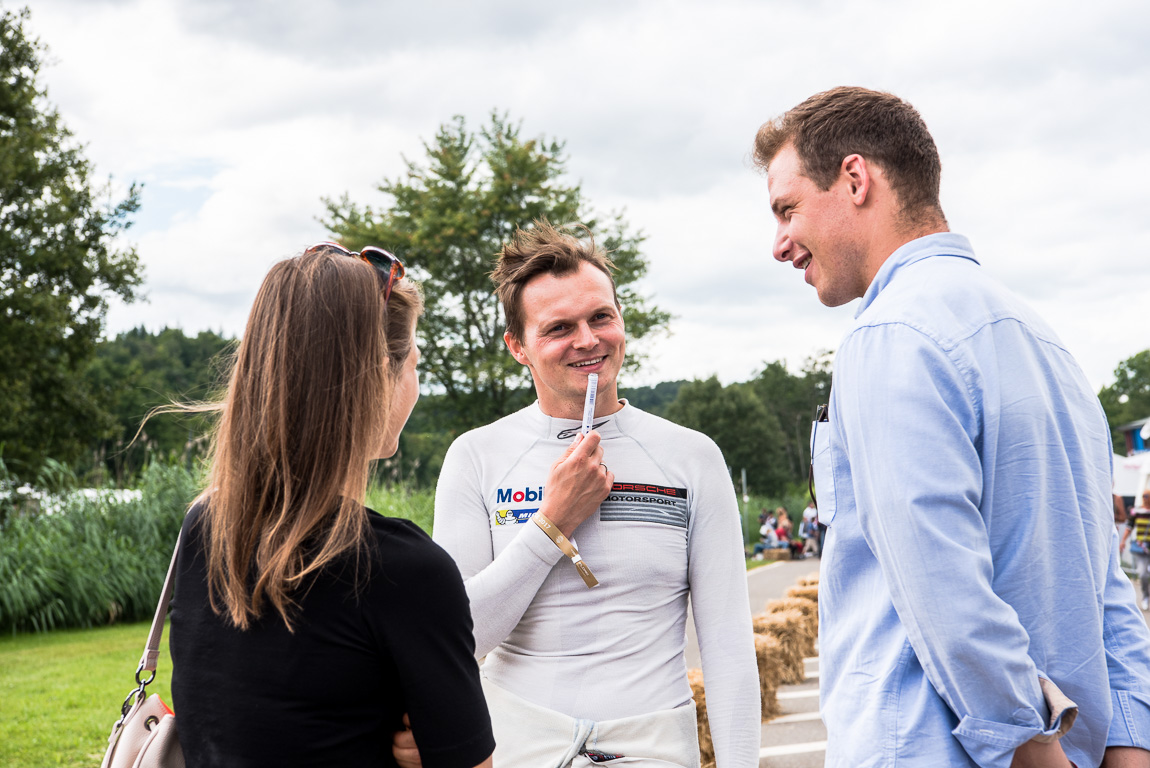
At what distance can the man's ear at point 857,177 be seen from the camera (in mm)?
1734

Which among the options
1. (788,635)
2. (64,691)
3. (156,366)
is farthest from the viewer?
(156,366)

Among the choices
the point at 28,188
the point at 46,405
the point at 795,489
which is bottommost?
the point at 795,489

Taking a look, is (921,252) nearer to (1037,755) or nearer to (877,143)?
(877,143)

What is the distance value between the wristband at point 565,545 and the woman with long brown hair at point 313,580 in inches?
30.3

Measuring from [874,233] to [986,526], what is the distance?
22.3 inches

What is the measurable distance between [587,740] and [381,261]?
1184 millimetres

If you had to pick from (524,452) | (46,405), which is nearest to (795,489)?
(46,405)

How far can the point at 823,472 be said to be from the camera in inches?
67.0

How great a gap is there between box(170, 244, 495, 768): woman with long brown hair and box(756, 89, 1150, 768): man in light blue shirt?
2.12 ft

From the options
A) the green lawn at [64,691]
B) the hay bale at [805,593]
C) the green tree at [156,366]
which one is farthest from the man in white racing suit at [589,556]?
the green tree at [156,366]

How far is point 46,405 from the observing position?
23.8 metres

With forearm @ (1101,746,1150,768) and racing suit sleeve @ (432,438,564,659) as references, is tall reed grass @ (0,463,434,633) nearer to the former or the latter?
racing suit sleeve @ (432,438,564,659)

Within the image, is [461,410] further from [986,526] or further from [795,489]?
[795,489]

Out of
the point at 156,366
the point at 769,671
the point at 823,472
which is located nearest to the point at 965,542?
the point at 823,472
